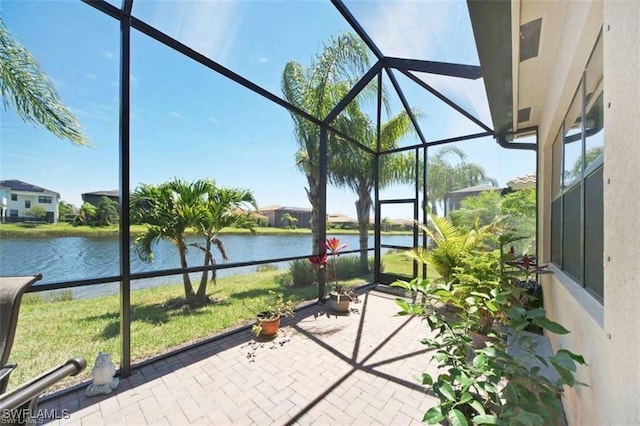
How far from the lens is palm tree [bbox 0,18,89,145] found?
2711mm

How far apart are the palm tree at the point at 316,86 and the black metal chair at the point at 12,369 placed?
13.2ft

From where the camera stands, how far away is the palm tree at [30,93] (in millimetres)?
2711

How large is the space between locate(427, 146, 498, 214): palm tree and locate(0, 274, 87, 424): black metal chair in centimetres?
579

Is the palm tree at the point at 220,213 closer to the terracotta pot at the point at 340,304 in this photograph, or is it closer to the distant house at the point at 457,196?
the terracotta pot at the point at 340,304

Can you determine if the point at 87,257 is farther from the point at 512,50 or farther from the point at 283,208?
the point at 512,50

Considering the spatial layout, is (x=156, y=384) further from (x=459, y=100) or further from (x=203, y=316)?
(x=459, y=100)

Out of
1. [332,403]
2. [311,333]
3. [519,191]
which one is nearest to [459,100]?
[519,191]

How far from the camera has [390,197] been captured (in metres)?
6.38

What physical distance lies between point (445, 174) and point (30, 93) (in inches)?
274

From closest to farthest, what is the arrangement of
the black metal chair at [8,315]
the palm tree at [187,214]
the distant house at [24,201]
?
the black metal chair at [8,315]
the distant house at [24,201]
the palm tree at [187,214]

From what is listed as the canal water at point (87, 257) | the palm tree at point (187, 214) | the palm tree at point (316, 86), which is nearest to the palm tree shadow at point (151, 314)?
the palm tree at point (187, 214)

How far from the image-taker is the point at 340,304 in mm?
4520

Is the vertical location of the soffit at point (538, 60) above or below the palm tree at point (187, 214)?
above

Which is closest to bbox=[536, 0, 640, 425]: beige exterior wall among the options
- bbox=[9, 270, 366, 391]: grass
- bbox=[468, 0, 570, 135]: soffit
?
bbox=[468, 0, 570, 135]: soffit
